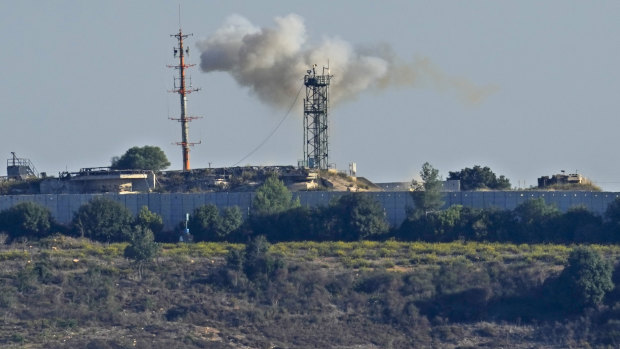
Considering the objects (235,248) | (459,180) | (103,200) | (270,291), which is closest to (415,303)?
(270,291)

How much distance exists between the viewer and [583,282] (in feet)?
230

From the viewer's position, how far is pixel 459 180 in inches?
3937

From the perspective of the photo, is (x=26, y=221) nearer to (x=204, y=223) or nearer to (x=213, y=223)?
(x=204, y=223)

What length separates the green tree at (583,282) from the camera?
7006cm

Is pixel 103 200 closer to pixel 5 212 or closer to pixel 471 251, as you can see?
pixel 5 212

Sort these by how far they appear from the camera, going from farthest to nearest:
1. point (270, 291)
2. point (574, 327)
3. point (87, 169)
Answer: point (87, 169) < point (270, 291) < point (574, 327)

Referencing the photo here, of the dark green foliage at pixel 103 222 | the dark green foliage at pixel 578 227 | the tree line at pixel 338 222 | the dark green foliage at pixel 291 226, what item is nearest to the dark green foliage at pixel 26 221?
the tree line at pixel 338 222

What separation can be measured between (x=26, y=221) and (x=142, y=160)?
1472 centimetres

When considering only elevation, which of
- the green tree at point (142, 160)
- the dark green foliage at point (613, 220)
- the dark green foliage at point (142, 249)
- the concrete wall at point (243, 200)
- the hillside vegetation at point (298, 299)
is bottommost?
the hillside vegetation at point (298, 299)

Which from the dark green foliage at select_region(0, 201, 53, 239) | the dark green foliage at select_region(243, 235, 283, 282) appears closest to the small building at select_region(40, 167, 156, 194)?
the dark green foliage at select_region(0, 201, 53, 239)

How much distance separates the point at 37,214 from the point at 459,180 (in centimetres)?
2653

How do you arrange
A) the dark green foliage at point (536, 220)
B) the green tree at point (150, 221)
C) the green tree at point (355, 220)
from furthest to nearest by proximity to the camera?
the green tree at point (150, 221)
the green tree at point (355, 220)
the dark green foliage at point (536, 220)

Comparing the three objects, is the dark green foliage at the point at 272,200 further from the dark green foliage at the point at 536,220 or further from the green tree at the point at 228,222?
the dark green foliage at the point at 536,220

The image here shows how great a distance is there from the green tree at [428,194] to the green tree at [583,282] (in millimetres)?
15744
